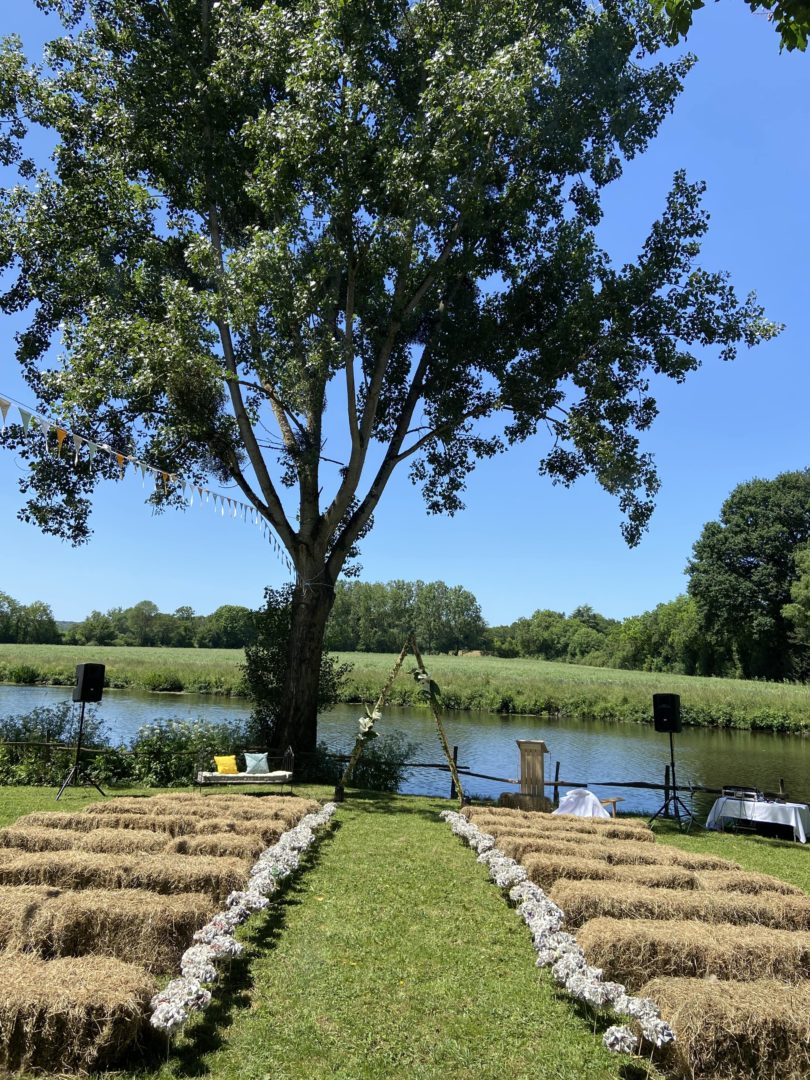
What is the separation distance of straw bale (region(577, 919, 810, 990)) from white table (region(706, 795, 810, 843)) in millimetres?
7592

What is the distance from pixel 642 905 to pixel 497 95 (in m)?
10.3

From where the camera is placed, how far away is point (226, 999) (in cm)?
409

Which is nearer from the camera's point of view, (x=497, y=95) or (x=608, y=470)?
(x=497, y=95)

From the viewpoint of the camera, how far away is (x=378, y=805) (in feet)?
36.6

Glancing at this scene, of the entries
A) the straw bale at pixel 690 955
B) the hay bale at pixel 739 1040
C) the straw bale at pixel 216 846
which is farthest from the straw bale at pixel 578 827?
the hay bale at pixel 739 1040

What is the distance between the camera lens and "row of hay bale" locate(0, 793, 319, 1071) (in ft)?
10.7

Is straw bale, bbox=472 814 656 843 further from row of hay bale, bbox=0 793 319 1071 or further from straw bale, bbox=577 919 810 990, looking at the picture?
straw bale, bbox=577 919 810 990

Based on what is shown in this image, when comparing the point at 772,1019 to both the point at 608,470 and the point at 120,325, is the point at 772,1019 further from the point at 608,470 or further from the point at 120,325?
the point at 120,325

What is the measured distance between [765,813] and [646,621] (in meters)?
70.7

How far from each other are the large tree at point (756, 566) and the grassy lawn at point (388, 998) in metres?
43.2

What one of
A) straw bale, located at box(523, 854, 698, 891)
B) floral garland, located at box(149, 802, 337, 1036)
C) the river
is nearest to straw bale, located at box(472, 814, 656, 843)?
straw bale, located at box(523, 854, 698, 891)

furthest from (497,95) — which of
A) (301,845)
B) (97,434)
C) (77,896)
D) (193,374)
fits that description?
(77,896)

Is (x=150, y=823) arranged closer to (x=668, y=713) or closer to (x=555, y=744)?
(x=668, y=713)

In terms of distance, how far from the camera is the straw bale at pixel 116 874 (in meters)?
5.29
